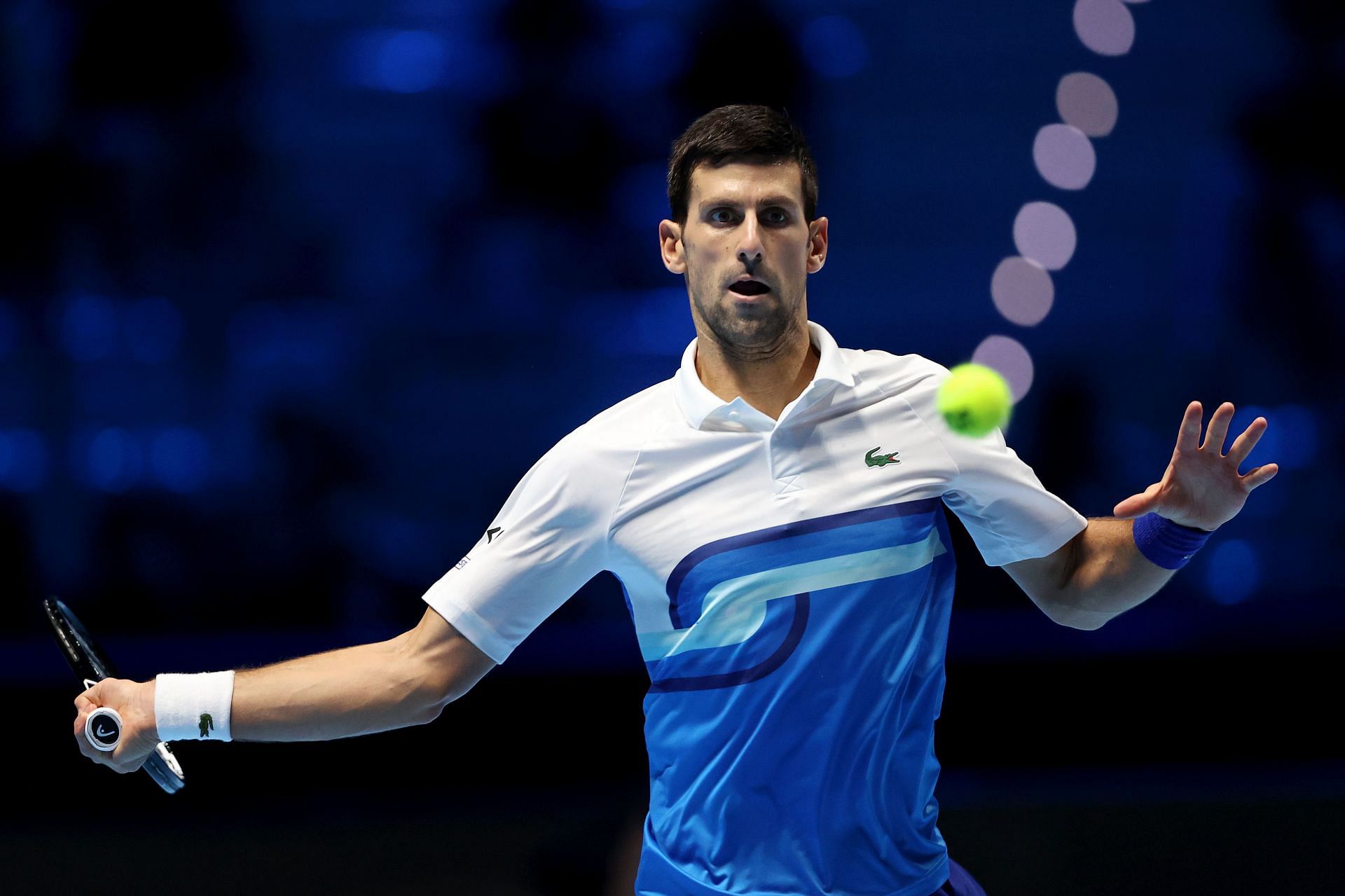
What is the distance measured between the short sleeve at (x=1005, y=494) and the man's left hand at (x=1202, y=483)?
0.46 ft

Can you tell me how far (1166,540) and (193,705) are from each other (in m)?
1.77

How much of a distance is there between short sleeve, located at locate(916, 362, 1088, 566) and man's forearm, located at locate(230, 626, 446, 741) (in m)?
1.05

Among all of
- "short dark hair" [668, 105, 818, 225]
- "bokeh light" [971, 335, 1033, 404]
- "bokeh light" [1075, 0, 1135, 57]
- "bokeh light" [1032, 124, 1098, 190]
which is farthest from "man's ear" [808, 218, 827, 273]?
"bokeh light" [1075, 0, 1135, 57]

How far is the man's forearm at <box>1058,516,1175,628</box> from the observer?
251cm

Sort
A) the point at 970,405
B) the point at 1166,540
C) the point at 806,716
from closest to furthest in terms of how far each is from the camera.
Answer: the point at 806,716
the point at 1166,540
the point at 970,405

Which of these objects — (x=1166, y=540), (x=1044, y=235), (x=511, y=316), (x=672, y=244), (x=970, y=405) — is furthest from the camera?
(x=1044, y=235)

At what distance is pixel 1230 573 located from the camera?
5.09 meters

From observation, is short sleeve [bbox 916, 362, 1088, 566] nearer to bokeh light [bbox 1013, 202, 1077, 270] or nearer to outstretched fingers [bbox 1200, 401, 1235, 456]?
outstretched fingers [bbox 1200, 401, 1235, 456]

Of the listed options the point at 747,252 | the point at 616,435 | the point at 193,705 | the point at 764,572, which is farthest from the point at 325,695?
the point at 747,252

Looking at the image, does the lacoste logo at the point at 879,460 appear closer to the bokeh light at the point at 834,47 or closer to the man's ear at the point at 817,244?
the man's ear at the point at 817,244

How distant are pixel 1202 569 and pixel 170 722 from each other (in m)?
3.91

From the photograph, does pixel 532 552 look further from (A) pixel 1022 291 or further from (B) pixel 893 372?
(A) pixel 1022 291

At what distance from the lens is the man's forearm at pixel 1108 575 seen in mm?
2514

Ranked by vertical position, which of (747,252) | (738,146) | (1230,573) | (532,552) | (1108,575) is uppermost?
(738,146)
